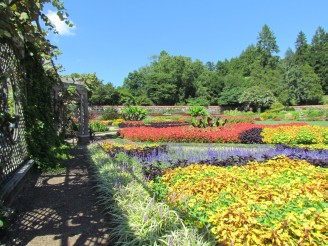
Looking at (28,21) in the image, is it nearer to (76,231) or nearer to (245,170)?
(76,231)

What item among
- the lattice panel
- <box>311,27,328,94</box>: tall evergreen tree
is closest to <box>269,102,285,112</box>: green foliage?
<box>311,27,328,94</box>: tall evergreen tree

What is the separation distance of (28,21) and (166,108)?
38447 millimetres

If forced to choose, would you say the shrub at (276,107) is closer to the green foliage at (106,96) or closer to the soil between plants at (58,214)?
the green foliage at (106,96)

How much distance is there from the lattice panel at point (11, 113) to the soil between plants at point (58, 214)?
18.8 inches

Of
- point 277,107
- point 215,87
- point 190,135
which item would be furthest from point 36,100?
point 215,87

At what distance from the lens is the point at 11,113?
17.9 ft

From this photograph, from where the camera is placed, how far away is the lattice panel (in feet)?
13.7

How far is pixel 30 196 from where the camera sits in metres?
4.23

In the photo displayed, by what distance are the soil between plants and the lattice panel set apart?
478 mm

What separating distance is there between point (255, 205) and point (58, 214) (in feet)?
7.92

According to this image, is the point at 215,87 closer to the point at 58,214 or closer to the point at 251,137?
the point at 251,137

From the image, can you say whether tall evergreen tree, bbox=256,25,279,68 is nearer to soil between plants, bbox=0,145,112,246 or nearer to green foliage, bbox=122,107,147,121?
green foliage, bbox=122,107,147,121

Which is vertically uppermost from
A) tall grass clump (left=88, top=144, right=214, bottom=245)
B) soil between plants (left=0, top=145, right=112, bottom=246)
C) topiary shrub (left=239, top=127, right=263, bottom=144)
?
tall grass clump (left=88, top=144, right=214, bottom=245)

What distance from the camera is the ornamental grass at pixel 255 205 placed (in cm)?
230
